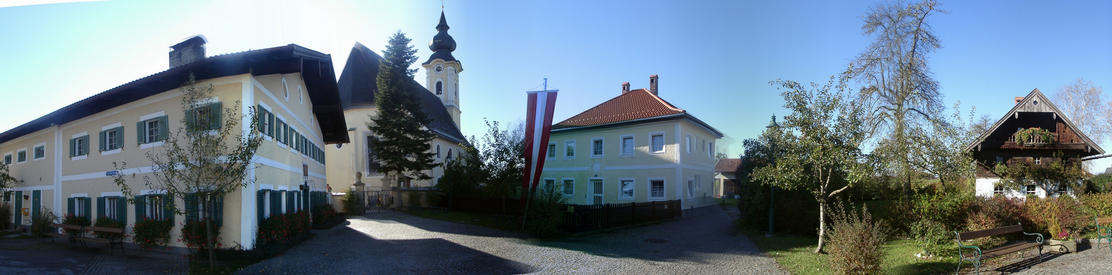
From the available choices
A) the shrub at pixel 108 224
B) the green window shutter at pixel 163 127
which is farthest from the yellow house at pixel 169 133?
the shrub at pixel 108 224

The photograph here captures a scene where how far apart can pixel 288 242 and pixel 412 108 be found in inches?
688

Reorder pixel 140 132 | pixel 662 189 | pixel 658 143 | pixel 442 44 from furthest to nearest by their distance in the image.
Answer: pixel 442 44 → pixel 658 143 → pixel 662 189 → pixel 140 132

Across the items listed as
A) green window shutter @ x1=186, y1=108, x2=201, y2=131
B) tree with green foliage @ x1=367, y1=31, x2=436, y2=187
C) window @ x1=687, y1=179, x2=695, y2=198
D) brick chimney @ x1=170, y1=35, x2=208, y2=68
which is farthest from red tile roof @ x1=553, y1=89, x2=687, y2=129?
green window shutter @ x1=186, y1=108, x2=201, y2=131

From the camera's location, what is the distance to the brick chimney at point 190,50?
1619 centimetres

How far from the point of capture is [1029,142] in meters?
23.4

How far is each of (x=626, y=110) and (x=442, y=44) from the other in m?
26.5

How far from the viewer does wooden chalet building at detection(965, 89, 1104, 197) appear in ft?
74.3

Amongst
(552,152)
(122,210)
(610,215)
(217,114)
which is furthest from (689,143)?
(122,210)

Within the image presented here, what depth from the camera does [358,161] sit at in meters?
33.9

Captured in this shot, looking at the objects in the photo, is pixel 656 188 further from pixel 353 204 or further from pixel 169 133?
pixel 169 133

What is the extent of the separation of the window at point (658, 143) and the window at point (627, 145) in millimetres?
1277

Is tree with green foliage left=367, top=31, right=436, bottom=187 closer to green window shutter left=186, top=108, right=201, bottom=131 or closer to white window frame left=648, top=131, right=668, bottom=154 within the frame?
white window frame left=648, top=131, right=668, bottom=154

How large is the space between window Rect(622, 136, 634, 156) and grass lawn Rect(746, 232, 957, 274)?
1203 centimetres

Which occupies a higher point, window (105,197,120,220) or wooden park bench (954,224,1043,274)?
window (105,197,120,220)
